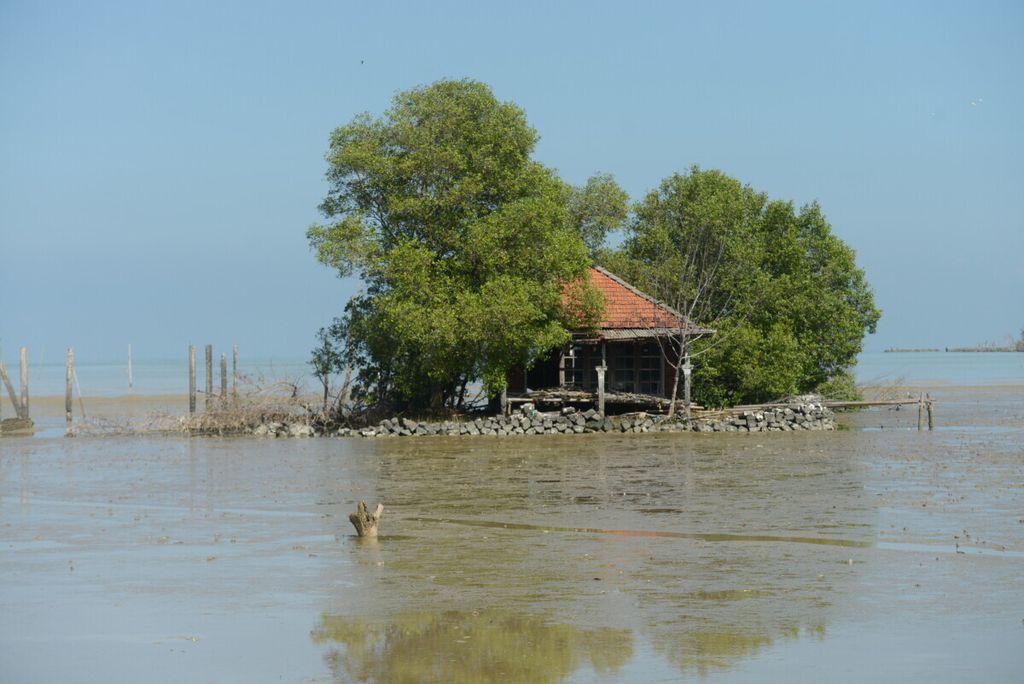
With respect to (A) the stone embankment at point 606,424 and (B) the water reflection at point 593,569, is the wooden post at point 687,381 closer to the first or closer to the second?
(A) the stone embankment at point 606,424

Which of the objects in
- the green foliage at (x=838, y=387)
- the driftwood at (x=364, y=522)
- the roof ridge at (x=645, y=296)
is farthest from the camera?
the green foliage at (x=838, y=387)

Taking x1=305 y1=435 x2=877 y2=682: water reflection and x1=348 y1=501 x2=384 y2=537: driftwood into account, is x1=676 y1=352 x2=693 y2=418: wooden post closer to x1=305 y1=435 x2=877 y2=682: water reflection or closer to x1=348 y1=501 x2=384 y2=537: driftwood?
x1=305 y1=435 x2=877 y2=682: water reflection

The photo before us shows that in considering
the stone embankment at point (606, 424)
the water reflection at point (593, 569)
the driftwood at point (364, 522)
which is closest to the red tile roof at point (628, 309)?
the stone embankment at point (606, 424)

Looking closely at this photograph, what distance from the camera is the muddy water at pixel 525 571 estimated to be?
29.5ft

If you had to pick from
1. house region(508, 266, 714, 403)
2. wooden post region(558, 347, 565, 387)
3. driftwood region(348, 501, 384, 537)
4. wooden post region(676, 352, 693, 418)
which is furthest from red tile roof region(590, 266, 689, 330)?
driftwood region(348, 501, 384, 537)

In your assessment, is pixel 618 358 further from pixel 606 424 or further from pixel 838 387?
pixel 838 387

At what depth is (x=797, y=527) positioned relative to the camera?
15.0 m

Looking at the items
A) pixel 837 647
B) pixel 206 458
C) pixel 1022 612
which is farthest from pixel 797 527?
pixel 206 458

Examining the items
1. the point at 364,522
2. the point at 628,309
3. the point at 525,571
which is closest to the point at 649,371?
the point at 628,309

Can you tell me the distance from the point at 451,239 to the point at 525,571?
19.0 metres

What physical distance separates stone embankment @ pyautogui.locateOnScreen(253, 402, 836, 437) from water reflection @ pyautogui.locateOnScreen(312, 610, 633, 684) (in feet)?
67.4

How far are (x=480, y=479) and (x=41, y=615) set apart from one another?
35.7 feet

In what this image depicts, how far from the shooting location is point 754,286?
32.6m

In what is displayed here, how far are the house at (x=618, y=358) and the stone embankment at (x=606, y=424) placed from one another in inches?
45.6
